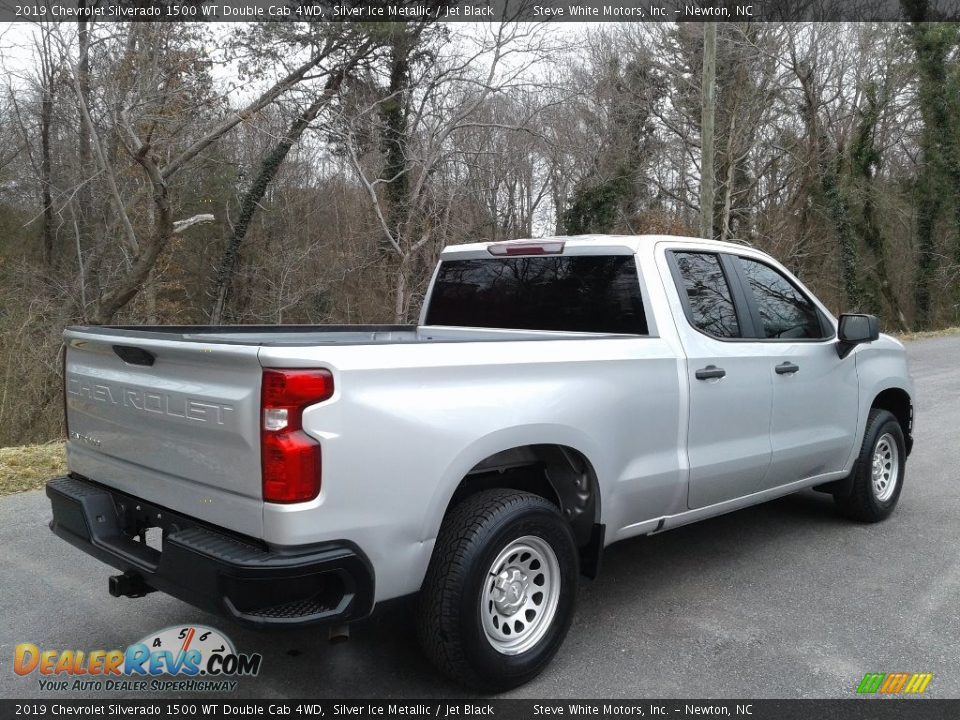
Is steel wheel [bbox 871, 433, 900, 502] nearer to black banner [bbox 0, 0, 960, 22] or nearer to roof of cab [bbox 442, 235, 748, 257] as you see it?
roof of cab [bbox 442, 235, 748, 257]

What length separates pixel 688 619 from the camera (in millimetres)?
3994

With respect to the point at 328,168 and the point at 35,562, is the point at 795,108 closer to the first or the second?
the point at 328,168

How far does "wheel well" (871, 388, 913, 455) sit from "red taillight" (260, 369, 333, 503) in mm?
4488

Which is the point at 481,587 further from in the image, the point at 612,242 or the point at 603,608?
the point at 612,242

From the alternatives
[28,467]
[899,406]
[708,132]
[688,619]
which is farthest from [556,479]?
[708,132]

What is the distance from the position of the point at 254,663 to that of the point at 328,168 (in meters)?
16.8

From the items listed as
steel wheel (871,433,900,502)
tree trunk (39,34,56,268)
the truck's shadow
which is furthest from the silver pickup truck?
tree trunk (39,34,56,268)

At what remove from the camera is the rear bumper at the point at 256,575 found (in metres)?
2.63

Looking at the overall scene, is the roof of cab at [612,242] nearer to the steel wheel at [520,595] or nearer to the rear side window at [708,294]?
the rear side window at [708,294]

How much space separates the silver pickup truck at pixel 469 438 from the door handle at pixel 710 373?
16 mm

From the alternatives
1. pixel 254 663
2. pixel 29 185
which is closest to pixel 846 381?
pixel 254 663

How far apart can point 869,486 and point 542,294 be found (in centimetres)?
274

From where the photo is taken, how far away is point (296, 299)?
20.8 metres

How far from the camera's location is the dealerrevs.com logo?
3.40 metres
